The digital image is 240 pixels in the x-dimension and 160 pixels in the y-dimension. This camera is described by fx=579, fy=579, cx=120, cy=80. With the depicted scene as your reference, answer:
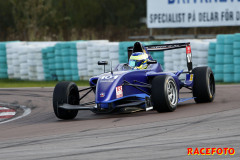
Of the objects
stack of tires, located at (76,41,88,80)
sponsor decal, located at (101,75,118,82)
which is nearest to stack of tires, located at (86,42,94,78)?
stack of tires, located at (76,41,88,80)

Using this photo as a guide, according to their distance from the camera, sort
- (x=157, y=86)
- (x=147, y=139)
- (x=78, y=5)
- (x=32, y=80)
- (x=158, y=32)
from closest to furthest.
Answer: (x=147, y=139), (x=157, y=86), (x=32, y=80), (x=158, y=32), (x=78, y=5)

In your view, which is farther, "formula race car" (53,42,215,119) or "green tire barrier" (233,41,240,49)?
"green tire barrier" (233,41,240,49)

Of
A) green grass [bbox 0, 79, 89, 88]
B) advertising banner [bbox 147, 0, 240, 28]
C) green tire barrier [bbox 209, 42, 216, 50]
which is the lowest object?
green grass [bbox 0, 79, 89, 88]

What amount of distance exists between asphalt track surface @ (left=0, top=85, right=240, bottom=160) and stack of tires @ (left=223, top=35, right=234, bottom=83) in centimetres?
515

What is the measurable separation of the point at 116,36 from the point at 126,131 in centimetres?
2341

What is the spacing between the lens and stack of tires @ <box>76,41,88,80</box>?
19.3m

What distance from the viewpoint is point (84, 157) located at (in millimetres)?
6648

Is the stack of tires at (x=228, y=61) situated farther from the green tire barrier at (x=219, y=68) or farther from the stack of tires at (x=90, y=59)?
the stack of tires at (x=90, y=59)

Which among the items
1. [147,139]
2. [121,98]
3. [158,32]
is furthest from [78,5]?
[147,139]

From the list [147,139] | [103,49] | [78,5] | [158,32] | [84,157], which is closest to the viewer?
[84,157]

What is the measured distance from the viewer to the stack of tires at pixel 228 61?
16.7 metres

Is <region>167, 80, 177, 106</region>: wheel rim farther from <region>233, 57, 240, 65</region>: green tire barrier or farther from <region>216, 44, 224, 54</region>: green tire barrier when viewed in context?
<region>216, 44, 224, 54</region>: green tire barrier

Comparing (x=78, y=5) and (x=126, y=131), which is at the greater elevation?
(x=78, y=5)

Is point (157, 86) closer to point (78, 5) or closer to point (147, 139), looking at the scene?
point (147, 139)
